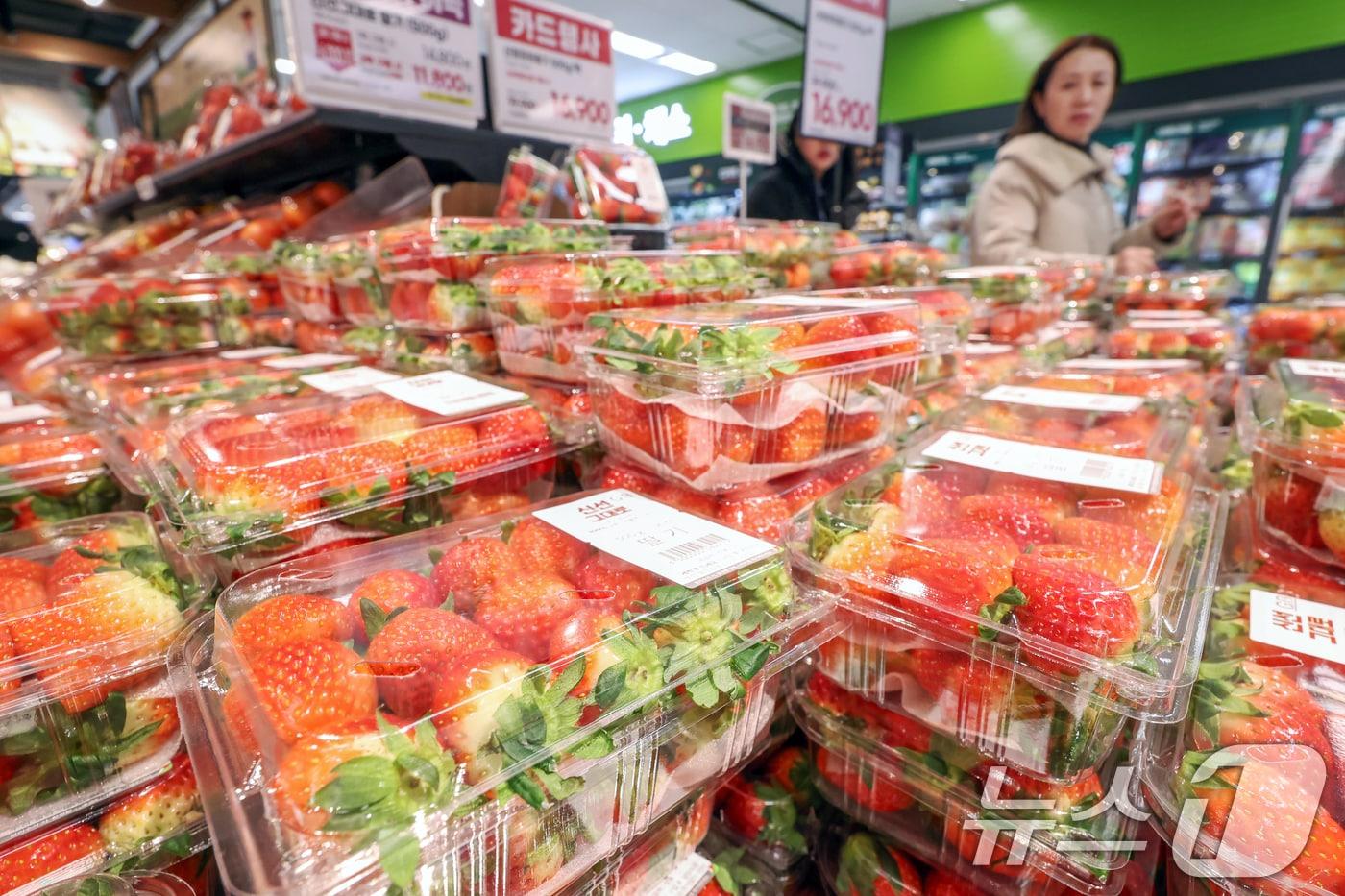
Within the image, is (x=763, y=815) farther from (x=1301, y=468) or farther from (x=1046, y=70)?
(x=1046, y=70)

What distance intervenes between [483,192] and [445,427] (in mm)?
1508

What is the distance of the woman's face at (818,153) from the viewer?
3.68m

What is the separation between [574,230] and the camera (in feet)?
6.09

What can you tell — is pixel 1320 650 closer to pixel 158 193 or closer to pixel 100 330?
pixel 100 330

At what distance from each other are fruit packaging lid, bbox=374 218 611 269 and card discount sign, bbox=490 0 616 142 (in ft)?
3.55

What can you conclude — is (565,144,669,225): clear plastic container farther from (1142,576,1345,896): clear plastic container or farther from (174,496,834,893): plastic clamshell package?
(1142,576,1345,896): clear plastic container

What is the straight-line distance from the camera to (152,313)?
2.09 metres

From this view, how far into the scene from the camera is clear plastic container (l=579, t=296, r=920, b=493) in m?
1.00

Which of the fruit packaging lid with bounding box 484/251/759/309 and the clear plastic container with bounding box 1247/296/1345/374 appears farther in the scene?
the clear plastic container with bounding box 1247/296/1345/374

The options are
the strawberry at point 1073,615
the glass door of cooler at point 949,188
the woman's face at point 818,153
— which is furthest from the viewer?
the glass door of cooler at point 949,188

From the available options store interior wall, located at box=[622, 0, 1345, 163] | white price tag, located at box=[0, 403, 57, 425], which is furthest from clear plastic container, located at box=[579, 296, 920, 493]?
store interior wall, located at box=[622, 0, 1345, 163]

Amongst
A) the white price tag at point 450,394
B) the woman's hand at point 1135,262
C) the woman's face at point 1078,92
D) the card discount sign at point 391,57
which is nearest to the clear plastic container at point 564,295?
the white price tag at point 450,394

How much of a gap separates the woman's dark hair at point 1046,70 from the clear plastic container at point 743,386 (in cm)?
291

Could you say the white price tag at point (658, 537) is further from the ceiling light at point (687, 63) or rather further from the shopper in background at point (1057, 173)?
the ceiling light at point (687, 63)
